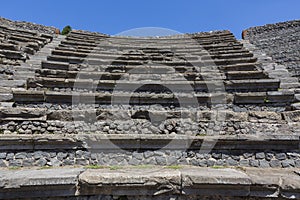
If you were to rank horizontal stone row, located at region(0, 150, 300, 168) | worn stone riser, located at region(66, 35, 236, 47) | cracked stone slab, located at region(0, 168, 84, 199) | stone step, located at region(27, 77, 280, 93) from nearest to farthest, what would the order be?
cracked stone slab, located at region(0, 168, 84, 199) → horizontal stone row, located at region(0, 150, 300, 168) → stone step, located at region(27, 77, 280, 93) → worn stone riser, located at region(66, 35, 236, 47)

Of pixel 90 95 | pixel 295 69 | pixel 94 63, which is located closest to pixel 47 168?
pixel 90 95

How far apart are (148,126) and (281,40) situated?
815 cm

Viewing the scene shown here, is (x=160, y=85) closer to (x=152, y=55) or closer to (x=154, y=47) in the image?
(x=152, y=55)

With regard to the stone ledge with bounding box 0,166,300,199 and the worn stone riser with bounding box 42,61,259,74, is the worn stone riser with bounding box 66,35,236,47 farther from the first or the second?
the stone ledge with bounding box 0,166,300,199

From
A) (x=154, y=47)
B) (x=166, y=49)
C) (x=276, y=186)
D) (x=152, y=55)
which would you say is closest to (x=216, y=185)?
(x=276, y=186)

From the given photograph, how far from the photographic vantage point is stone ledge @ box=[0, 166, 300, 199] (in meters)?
2.41

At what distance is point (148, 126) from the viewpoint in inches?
154

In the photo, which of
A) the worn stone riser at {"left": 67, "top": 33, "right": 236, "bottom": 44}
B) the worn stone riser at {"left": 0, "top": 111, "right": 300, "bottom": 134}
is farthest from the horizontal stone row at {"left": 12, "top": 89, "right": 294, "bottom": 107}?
the worn stone riser at {"left": 67, "top": 33, "right": 236, "bottom": 44}

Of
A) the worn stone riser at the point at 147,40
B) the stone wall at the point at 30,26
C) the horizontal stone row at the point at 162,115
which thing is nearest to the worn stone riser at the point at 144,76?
the horizontal stone row at the point at 162,115

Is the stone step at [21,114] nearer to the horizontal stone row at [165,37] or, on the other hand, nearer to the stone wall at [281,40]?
the stone wall at [281,40]

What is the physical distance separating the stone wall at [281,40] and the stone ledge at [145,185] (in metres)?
4.53

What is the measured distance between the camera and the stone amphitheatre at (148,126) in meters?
2.51

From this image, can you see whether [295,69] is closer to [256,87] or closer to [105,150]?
[256,87]

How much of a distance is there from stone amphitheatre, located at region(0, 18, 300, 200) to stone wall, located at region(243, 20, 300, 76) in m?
0.08
